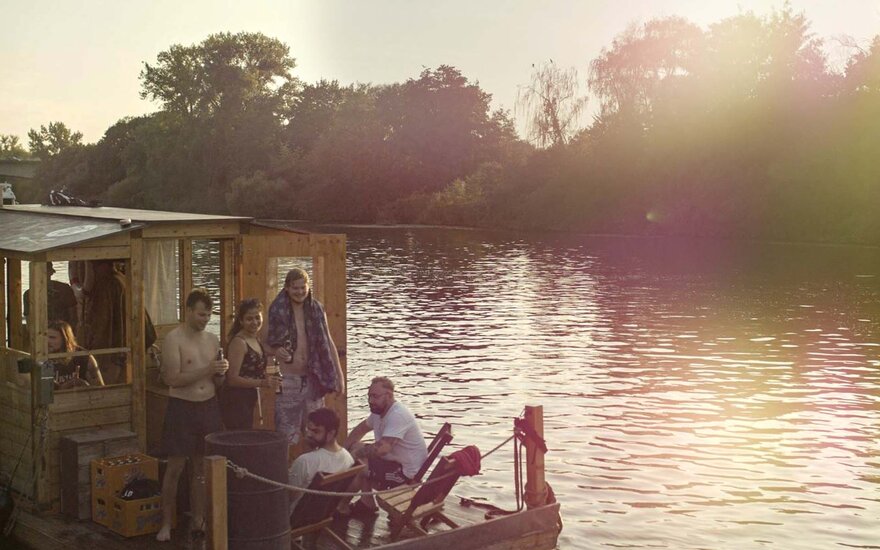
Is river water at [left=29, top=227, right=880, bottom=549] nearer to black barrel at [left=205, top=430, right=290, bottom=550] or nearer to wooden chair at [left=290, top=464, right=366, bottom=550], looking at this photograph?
wooden chair at [left=290, top=464, right=366, bottom=550]

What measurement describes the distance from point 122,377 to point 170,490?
1717 mm

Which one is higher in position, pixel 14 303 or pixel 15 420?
pixel 14 303

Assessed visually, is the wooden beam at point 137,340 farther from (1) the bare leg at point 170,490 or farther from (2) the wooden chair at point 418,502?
(2) the wooden chair at point 418,502

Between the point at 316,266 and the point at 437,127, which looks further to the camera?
the point at 437,127

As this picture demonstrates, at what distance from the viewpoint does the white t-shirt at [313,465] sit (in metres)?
10.5

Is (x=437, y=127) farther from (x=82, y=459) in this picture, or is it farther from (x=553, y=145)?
(x=82, y=459)

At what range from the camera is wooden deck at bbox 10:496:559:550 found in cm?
1050

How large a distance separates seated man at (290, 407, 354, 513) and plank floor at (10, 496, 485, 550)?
616 mm

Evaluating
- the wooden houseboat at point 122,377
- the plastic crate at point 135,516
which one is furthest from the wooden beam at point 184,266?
the plastic crate at point 135,516

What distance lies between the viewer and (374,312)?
121 ft

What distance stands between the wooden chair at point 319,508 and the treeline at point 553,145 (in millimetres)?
62616

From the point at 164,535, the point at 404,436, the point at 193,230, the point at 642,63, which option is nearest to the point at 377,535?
the point at 404,436

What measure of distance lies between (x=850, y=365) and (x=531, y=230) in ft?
205

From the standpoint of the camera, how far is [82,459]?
1107 cm
